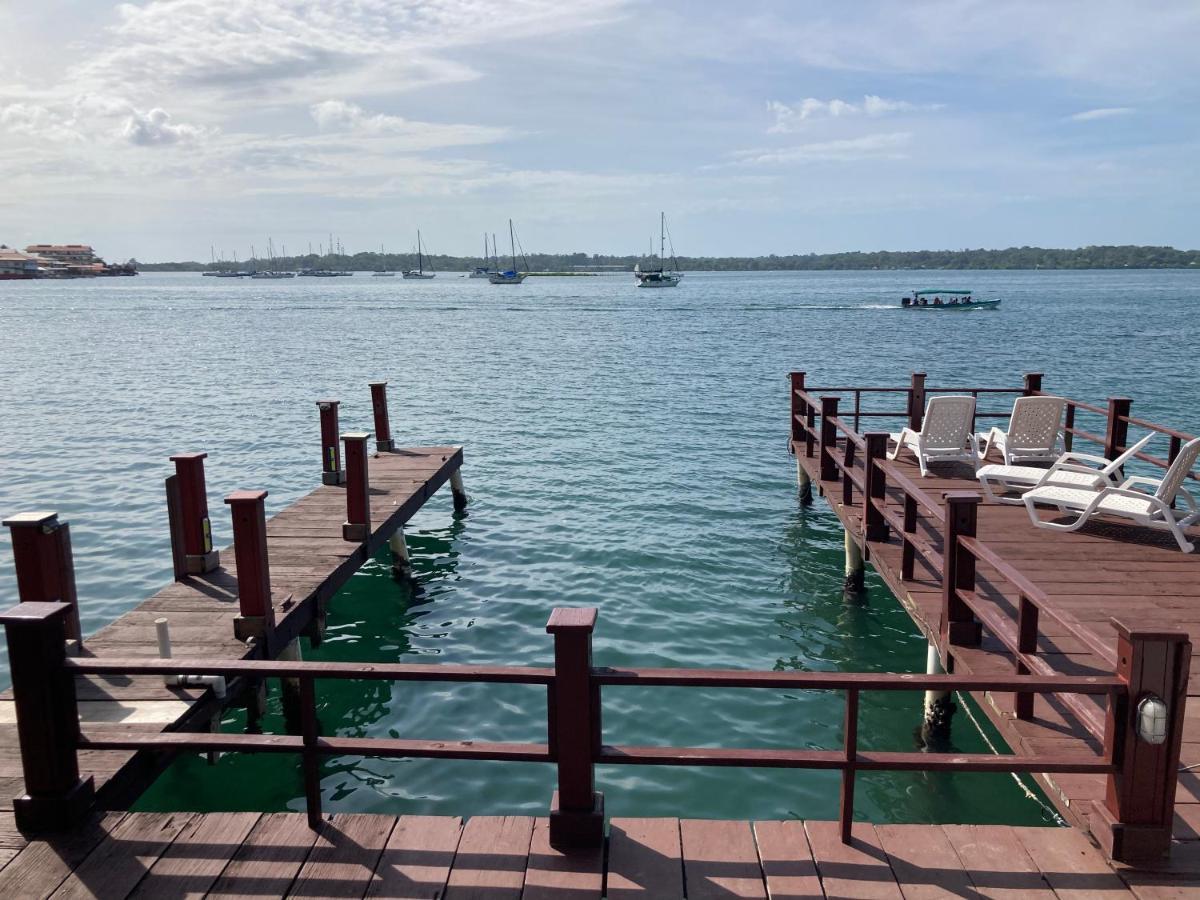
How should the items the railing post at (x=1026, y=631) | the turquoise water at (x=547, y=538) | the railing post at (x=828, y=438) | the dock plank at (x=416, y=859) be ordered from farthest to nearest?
the railing post at (x=828, y=438) → the turquoise water at (x=547, y=538) → the railing post at (x=1026, y=631) → the dock plank at (x=416, y=859)

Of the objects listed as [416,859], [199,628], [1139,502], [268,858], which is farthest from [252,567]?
[1139,502]

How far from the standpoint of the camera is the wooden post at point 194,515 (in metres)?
8.94

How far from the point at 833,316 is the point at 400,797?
8314 cm

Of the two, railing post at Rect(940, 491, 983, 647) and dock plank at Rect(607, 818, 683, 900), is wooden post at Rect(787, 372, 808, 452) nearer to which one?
railing post at Rect(940, 491, 983, 647)

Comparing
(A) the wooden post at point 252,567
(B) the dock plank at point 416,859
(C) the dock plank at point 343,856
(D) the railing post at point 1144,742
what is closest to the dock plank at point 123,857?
(C) the dock plank at point 343,856

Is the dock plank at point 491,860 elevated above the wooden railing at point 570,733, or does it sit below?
below

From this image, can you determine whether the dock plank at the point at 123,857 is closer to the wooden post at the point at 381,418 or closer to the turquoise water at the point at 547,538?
the turquoise water at the point at 547,538

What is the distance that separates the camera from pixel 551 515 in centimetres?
1650

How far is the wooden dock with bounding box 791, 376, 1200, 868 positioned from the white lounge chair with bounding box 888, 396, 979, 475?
0.25 meters

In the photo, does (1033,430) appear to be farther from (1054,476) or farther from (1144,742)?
(1144,742)

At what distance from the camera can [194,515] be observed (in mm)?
9258

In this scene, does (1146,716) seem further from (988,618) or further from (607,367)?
(607,367)

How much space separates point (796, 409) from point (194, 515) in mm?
10236

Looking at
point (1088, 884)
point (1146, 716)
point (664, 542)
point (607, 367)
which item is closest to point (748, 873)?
point (1088, 884)
